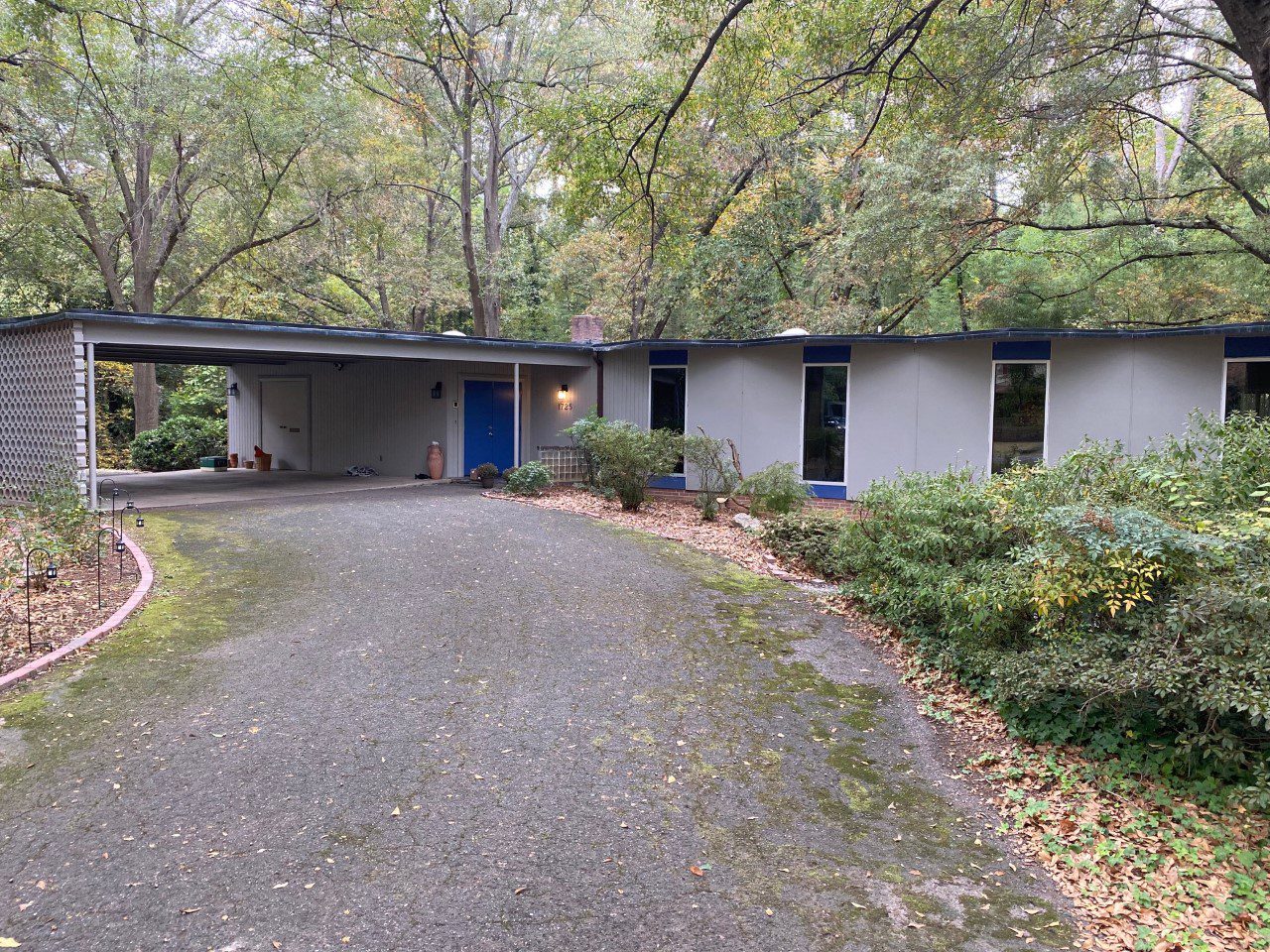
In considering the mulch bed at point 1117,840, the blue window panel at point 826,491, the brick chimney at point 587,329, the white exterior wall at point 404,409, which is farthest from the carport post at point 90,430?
the blue window panel at point 826,491

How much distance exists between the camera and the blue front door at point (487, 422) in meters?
15.6

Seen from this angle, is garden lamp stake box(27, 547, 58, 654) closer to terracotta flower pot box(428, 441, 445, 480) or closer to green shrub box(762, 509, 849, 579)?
green shrub box(762, 509, 849, 579)

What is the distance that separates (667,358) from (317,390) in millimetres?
8441

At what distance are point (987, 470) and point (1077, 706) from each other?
316 inches

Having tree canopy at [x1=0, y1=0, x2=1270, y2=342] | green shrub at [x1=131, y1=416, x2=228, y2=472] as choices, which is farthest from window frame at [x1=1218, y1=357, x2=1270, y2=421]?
green shrub at [x1=131, y1=416, x2=228, y2=472]

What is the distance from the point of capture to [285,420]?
17.8 m

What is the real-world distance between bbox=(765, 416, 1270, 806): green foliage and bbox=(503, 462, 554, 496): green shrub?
829 cm

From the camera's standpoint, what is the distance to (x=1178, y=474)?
416cm

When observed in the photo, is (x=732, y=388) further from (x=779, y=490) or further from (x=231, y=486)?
(x=231, y=486)

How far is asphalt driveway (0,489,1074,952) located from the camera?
245 cm

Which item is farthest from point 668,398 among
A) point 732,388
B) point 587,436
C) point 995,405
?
point 995,405

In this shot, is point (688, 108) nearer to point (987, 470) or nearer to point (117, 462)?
point (987, 470)

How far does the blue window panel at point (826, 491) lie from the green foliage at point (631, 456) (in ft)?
7.53

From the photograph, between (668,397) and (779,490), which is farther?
(668,397)
